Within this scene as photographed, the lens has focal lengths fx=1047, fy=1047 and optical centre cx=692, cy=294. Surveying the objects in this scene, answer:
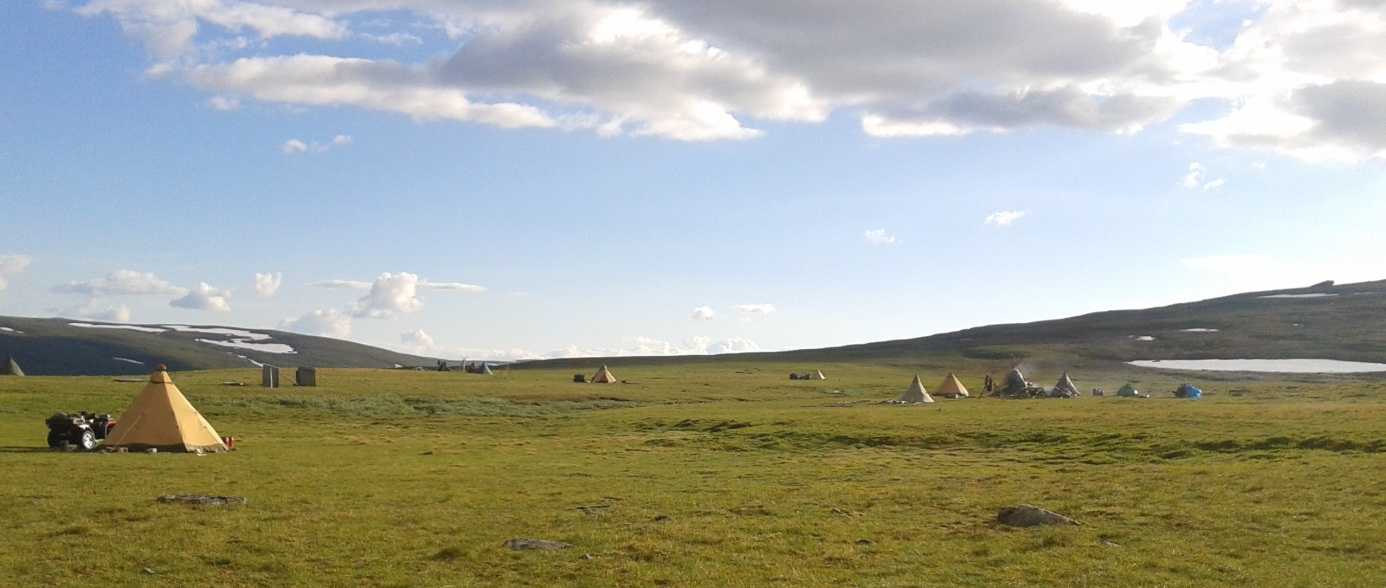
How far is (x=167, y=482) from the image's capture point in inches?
1161

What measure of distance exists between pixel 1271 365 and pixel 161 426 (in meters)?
148

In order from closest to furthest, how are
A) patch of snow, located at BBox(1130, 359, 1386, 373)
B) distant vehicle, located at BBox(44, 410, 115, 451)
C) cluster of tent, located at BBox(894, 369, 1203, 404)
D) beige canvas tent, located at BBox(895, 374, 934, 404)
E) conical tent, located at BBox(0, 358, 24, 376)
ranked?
distant vehicle, located at BBox(44, 410, 115, 451)
beige canvas tent, located at BBox(895, 374, 934, 404)
cluster of tent, located at BBox(894, 369, 1203, 404)
conical tent, located at BBox(0, 358, 24, 376)
patch of snow, located at BBox(1130, 359, 1386, 373)

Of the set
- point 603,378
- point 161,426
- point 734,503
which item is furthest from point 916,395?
point 734,503

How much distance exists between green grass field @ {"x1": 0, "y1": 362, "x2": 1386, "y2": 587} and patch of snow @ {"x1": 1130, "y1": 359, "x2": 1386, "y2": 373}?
3721 inches

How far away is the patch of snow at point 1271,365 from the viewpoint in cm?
13912

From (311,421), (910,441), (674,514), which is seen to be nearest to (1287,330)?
(910,441)

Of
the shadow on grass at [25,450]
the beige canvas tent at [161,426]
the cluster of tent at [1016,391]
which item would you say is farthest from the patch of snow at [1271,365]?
the shadow on grass at [25,450]

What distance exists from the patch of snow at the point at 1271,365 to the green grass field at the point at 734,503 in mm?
94513

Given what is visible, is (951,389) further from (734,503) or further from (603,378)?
(734,503)

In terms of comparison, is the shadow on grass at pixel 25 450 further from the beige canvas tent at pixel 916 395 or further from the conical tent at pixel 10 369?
the conical tent at pixel 10 369

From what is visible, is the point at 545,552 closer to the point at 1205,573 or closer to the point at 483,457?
the point at 1205,573

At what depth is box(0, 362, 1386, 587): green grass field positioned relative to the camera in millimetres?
17438

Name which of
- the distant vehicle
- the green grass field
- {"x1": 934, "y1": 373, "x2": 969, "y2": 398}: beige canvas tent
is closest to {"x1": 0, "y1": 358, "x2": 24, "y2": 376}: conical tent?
the green grass field

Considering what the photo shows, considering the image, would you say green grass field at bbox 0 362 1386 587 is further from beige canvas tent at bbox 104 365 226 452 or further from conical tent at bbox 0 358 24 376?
conical tent at bbox 0 358 24 376
